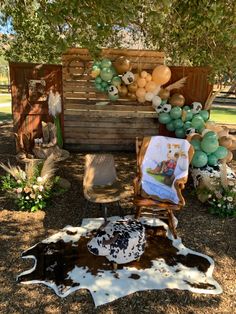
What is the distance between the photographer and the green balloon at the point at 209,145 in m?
5.66

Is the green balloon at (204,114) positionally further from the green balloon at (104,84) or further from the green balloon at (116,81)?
the green balloon at (104,84)

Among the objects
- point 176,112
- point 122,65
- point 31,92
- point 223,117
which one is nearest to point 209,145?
point 176,112

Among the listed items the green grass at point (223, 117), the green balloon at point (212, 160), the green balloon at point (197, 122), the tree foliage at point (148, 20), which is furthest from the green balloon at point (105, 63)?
the green grass at point (223, 117)

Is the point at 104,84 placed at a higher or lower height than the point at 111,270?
higher

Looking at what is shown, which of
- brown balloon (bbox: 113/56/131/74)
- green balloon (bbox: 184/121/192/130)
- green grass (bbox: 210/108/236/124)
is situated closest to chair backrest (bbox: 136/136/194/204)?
green balloon (bbox: 184/121/192/130)

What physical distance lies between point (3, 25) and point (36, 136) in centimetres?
347

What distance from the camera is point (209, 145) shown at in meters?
5.66

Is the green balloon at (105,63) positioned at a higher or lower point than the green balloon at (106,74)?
higher

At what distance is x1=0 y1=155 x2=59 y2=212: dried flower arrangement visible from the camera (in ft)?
16.0

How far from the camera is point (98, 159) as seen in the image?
518cm

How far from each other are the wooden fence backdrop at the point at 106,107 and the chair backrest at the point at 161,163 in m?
2.81

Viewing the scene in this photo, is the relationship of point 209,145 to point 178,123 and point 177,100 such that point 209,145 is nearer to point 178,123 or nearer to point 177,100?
point 178,123

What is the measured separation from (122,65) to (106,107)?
4.68ft

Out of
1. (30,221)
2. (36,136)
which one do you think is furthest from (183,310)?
(36,136)
